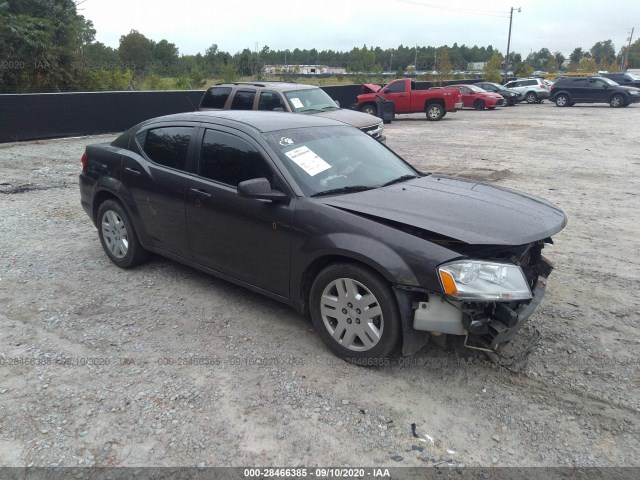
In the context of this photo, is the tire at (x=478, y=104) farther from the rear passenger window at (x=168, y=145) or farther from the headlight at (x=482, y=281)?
the headlight at (x=482, y=281)

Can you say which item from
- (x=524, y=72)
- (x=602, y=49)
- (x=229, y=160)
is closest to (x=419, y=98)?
(x=229, y=160)

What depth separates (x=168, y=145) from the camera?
185 inches

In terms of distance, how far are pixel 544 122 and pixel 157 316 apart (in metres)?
20.7

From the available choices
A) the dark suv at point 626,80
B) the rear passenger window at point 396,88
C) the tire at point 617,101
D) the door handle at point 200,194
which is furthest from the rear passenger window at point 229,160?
the dark suv at point 626,80

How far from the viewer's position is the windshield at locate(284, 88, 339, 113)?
1056 centimetres

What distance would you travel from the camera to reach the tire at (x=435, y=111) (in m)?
22.6

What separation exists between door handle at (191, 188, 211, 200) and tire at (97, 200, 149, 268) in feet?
3.51

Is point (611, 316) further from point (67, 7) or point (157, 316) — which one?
point (67, 7)

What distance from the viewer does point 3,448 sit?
2.75 metres

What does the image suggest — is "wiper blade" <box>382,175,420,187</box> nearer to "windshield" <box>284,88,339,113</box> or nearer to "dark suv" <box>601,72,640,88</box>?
"windshield" <box>284,88,339,113</box>

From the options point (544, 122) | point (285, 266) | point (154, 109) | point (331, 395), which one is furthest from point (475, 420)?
point (544, 122)

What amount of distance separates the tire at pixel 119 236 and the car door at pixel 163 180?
0.29 metres

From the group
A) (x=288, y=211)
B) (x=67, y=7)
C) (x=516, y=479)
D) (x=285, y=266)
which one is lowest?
(x=516, y=479)

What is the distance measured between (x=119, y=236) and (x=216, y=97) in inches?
265
